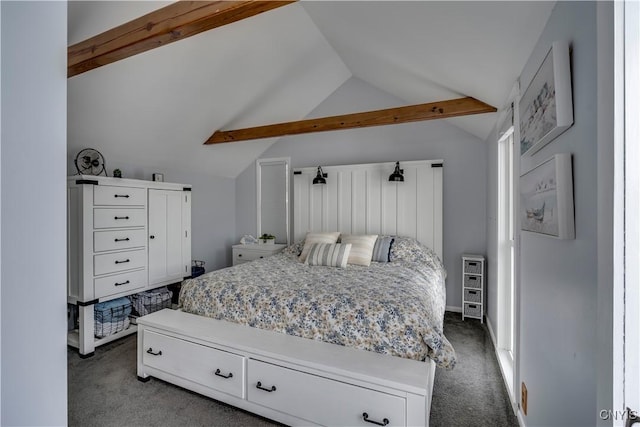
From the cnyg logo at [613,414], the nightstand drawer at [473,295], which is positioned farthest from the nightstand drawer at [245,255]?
the cnyg logo at [613,414]

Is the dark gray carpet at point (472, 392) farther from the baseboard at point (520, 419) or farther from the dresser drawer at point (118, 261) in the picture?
the dresser drawer at point (118, 261)

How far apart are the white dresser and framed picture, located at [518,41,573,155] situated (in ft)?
10.9

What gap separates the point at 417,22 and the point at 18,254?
2.17 metres

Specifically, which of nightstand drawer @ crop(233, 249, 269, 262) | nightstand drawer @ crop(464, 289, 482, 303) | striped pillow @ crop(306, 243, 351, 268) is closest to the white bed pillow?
striped pillow @ crop(306, 243, 351, 268)

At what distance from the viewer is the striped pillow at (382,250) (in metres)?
3.38

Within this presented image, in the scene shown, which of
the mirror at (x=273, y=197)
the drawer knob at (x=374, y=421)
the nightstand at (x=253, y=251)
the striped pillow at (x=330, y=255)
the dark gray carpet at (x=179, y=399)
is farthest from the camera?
the mirror at (x=273, y=197)

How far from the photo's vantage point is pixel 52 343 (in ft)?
1.44

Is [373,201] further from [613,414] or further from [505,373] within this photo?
[613,414]

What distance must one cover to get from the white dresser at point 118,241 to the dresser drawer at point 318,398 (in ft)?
6.17

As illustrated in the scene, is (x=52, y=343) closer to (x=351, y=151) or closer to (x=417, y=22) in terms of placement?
(x=417, y=22)

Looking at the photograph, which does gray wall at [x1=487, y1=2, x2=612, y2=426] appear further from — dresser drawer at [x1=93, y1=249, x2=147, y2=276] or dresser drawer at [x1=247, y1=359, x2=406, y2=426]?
dresser drawer at [x1=93, y1=249, x2=147, y2=276]

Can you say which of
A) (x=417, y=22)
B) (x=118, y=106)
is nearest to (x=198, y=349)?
(x=118, y=106)

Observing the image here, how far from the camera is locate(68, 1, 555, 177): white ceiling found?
1.78 meters

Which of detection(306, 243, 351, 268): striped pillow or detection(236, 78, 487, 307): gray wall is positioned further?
detection(236, 78, 487, 307): gray wall
